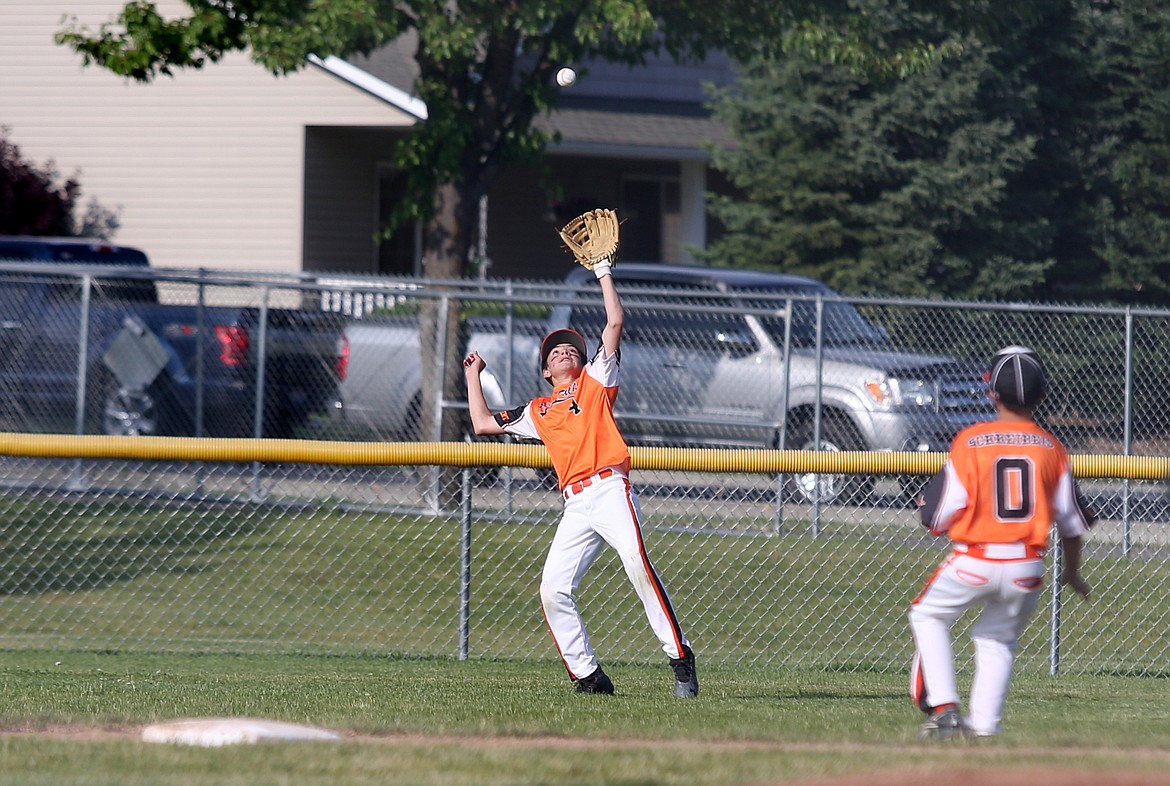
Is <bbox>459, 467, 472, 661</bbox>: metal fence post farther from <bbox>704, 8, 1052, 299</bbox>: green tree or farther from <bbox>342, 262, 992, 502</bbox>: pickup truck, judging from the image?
<bbox>704, 8, 1052, 299</bbox>: green tree

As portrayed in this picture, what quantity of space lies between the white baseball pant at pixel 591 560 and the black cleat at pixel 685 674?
0.15ft

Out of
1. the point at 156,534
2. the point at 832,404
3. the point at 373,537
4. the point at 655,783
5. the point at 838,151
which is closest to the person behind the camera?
the point at 655,783

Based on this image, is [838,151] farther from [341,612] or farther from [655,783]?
[655,783]

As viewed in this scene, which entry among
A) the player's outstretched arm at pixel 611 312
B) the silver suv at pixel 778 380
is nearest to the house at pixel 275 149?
the silver suv at pixel 778 380

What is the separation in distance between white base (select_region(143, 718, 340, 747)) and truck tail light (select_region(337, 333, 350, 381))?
7.27 meters

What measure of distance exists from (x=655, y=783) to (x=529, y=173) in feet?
59.0

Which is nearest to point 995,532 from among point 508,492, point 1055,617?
point 1055,617

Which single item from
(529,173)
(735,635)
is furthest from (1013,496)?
(529,173)

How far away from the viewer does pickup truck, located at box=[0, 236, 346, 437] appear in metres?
12.6

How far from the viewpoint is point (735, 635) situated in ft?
30.1

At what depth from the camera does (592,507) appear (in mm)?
6477

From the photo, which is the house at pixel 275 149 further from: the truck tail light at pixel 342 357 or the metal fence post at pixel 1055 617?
the metal fence post at pixel 1055 617

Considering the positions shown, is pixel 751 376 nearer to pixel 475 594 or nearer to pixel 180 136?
pixel 475 594


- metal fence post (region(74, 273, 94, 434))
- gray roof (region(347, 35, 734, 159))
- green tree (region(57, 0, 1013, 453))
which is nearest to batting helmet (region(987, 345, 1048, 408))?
green tree (region(57, 0, 1013, 453))
